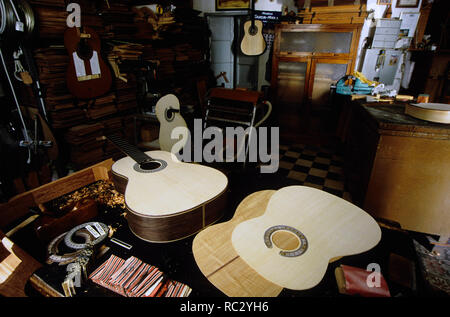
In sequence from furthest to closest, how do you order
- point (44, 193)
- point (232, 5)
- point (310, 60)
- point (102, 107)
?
point (232, 5) → point (310, 60) → point (102, 107) → point (44, 193)

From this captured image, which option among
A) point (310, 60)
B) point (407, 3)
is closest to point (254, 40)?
point (310, 60)

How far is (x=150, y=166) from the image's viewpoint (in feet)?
7.11

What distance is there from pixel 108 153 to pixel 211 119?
1699 millimetres

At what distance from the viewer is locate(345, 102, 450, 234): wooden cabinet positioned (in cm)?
238

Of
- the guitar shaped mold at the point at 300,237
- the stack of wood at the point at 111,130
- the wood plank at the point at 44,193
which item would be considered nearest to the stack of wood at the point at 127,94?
the stack of wood at the point at 111,130

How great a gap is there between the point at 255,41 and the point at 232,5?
1.92 m

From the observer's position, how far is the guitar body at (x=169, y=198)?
1556mm

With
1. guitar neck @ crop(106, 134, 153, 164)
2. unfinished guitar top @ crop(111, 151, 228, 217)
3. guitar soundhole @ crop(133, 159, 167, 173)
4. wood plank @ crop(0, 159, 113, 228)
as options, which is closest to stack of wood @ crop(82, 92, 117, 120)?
guitar neck @ crop(106, 134, 153, 164)

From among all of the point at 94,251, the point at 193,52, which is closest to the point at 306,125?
the point at 193,52

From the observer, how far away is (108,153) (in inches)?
153

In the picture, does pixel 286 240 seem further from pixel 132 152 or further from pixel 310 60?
pixel 310 60

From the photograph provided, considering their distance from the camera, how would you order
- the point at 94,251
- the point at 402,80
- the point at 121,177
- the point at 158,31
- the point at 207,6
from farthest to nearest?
the point at 207,6 < the point at 402,80 < the point at 158,31 < the point at 121,177 < the point at 94,251

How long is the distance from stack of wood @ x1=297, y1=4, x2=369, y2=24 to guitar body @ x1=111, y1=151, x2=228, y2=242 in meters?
4.27
